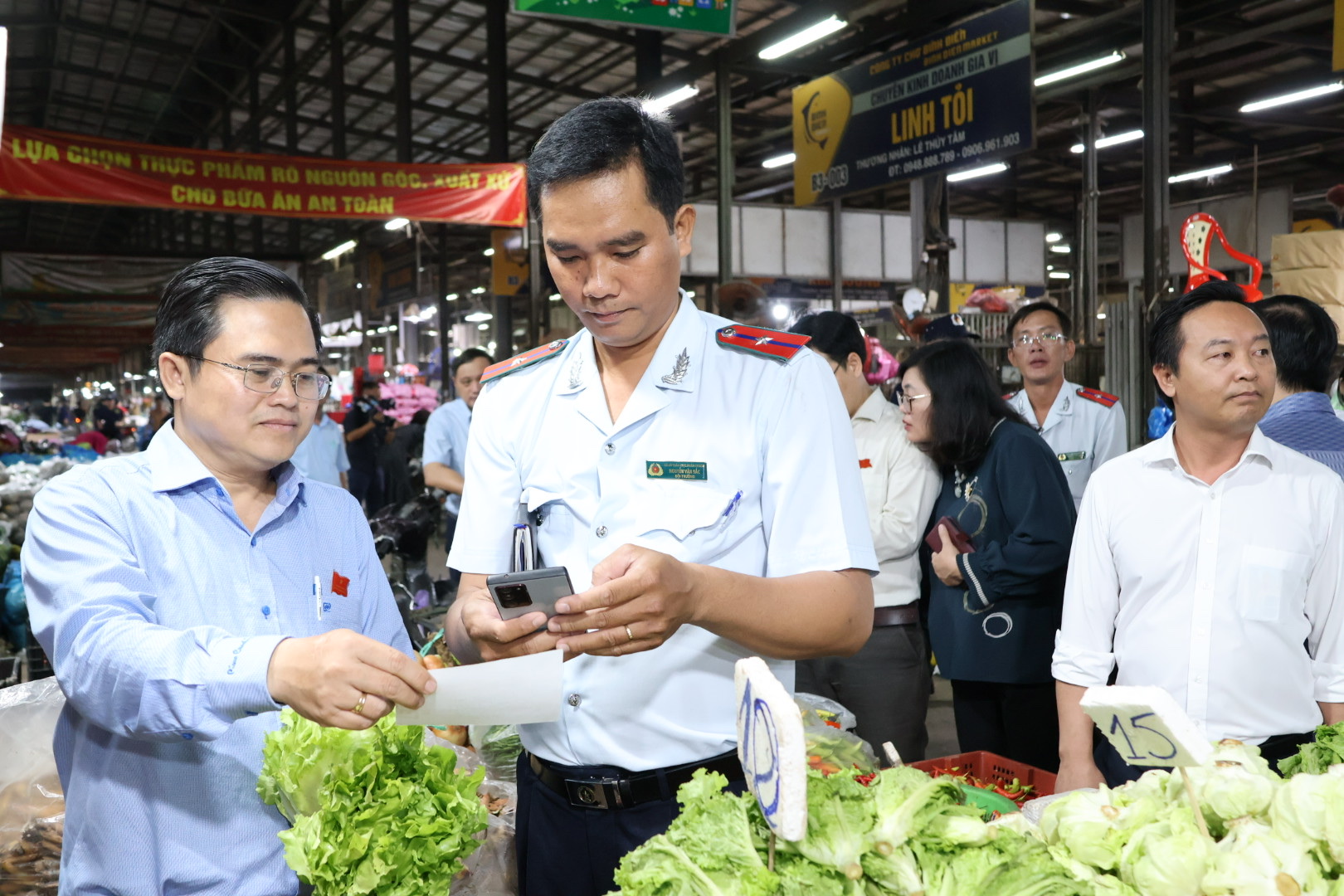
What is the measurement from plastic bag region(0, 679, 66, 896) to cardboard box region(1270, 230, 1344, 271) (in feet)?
21.0

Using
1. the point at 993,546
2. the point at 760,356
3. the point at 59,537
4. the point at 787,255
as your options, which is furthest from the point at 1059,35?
the point at 59,537

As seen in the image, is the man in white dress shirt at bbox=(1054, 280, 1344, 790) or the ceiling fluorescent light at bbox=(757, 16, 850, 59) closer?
the man in white dress shirt at bbox=(1054, 280, 1344, 790)

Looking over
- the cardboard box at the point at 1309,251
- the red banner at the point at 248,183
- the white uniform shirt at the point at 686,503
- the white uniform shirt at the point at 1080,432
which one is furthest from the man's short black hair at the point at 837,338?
the red banner at the point at 248,183

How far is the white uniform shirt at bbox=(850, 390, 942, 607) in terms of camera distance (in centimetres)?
343

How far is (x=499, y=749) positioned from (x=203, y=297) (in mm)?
1821

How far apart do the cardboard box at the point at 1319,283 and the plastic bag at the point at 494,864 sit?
5307 mm

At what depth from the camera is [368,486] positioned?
10.1 m

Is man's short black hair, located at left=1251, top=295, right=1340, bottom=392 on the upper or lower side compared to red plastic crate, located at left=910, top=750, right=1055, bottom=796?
upper

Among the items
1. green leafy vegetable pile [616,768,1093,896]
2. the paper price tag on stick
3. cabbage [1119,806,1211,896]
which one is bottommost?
cabbage [1119,806,1211,896]

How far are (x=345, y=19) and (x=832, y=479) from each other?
13634mm

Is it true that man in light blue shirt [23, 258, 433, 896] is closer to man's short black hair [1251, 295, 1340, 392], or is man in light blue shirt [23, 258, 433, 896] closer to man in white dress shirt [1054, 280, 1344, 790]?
man in white dress shirt [1054, 280, 1344, 790]

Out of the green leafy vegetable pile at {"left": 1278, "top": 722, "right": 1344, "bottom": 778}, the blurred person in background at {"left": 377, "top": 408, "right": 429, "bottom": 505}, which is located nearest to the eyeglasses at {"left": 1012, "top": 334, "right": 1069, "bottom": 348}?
the green leafy vegetable pile at {"left": 1278, "top": 722, "right": 1344, "bottom": 778}

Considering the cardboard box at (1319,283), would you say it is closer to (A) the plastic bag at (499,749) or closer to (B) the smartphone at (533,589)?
(A) the plastic bag at (499,749)

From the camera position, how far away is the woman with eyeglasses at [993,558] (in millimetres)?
3145
